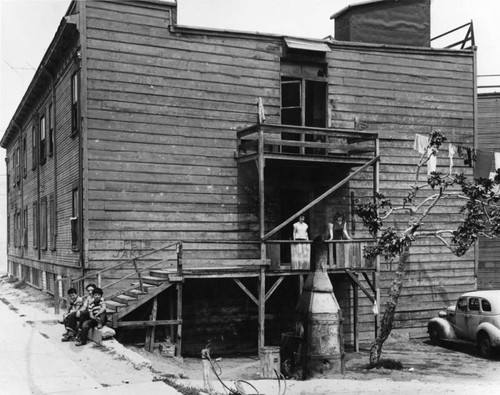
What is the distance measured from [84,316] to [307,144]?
791 centimetres

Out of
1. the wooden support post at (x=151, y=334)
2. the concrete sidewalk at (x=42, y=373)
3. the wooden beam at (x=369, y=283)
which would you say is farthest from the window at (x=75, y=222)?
the wooden beam at (x=369, y=283)

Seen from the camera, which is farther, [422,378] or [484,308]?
[484,308]

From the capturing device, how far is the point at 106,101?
17.9 meters

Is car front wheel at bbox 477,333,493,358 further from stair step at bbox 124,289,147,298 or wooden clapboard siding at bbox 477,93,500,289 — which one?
stair step at bbox 124,289,147,298

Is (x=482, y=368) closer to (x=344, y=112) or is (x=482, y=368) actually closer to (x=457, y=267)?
(x=457, y=267)

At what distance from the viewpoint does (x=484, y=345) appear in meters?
18.1

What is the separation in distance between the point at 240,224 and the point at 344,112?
5217 millimetres

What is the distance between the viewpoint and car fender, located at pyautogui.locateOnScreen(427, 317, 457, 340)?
65.8 ft

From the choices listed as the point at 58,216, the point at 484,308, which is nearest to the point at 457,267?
the point at 484,308

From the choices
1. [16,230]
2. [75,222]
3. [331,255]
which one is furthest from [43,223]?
[331,255]

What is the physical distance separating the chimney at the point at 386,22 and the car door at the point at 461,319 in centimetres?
925

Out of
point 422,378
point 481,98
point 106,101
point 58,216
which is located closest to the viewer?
point 422,378

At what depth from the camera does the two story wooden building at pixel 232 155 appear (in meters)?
17.6

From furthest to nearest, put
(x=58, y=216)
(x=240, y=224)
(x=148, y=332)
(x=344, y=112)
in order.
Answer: (x=58, y=216)
(x=344, y=112)
(x=240, y=224)
(x=148, y=332)
